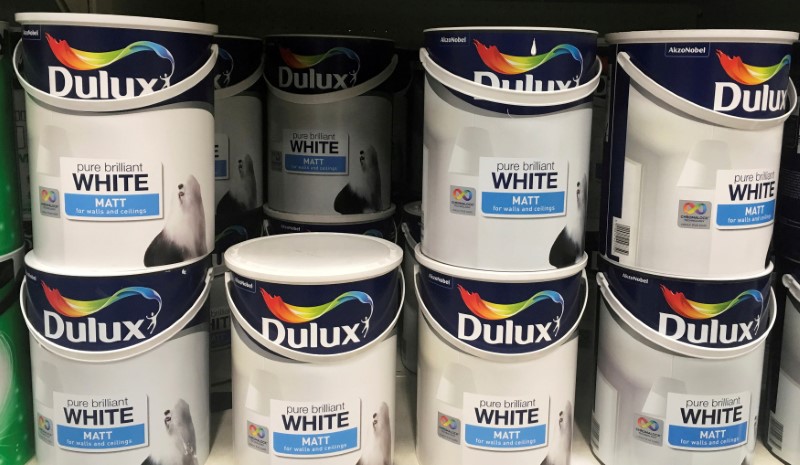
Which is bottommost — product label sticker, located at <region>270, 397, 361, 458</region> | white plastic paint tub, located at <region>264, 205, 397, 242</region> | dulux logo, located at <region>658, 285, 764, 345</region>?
product label sticker, located at <region>270, 397, 361, 458</region>

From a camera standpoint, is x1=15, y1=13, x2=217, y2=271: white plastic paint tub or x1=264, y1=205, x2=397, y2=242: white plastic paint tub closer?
x1=15, y1=13, x2=217, y2=271: white plastic paint tub

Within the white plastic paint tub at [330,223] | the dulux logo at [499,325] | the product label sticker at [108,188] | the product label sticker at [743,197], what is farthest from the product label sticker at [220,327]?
the product label sticker at [743,197]

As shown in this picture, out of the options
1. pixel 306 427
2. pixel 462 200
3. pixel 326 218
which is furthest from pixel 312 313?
pixel 326 218

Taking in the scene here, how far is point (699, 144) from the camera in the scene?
1.18 metres

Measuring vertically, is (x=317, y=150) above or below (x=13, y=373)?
above

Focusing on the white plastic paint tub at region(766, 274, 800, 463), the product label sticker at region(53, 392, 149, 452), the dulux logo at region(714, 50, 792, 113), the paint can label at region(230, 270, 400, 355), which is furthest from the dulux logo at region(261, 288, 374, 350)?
the white plastic paint tub at region(766, 274, 800, 463)

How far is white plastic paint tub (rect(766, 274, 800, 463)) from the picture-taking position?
1337mm

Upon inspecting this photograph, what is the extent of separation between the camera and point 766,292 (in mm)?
1276

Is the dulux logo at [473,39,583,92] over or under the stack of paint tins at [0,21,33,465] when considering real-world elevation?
over

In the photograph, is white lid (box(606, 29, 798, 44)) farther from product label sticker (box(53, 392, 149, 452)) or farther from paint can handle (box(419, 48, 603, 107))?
product label sticker (box(53, 392, 149, 452))

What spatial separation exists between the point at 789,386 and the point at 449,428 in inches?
21.7

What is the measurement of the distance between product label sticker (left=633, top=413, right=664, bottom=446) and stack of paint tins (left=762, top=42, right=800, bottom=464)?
0.78 ft

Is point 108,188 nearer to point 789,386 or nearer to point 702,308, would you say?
point 702,308

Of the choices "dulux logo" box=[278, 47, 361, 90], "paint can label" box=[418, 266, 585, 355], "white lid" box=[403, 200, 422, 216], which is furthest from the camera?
"white lid" box=[403, 200, 422, 216]
